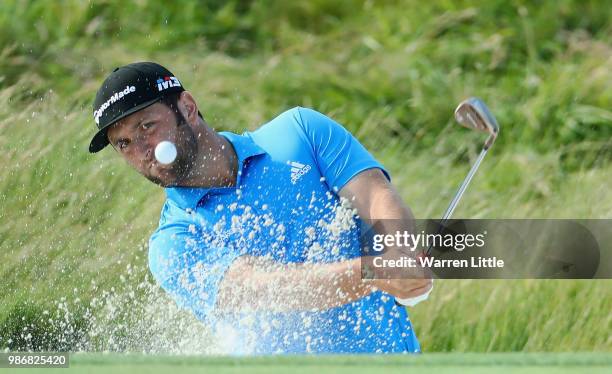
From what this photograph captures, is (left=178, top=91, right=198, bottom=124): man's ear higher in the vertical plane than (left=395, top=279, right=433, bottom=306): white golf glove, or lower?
higher

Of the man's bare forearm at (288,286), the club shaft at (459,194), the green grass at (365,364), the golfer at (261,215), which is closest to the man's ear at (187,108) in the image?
the golfer at (261,215)

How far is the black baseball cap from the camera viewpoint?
3.26 m

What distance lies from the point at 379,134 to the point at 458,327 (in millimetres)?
1683

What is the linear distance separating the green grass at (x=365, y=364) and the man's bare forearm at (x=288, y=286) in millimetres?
857

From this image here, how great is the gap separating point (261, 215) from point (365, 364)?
1152mm

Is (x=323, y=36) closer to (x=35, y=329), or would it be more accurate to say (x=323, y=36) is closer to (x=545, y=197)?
(x=545, y=197)

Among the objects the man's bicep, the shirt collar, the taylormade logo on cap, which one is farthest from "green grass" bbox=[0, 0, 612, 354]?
the taylormade logo on cap

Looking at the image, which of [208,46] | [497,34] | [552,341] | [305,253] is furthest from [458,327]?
[208,46]

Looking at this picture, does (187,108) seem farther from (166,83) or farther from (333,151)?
(333,151)

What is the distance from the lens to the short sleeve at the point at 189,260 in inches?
130

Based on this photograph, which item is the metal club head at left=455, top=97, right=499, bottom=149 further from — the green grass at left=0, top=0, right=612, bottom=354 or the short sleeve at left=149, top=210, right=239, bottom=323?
the green grass at left=0, top=0, right=612, bottom=354

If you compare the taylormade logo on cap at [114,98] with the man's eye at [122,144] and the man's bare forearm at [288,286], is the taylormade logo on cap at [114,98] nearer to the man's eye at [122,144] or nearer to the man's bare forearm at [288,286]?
the man's eye at [122,144]

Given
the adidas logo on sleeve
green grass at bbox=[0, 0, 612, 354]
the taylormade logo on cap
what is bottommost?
green grass at bbox=[0, 0, 612, 354]

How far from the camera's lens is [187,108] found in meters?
3.40
